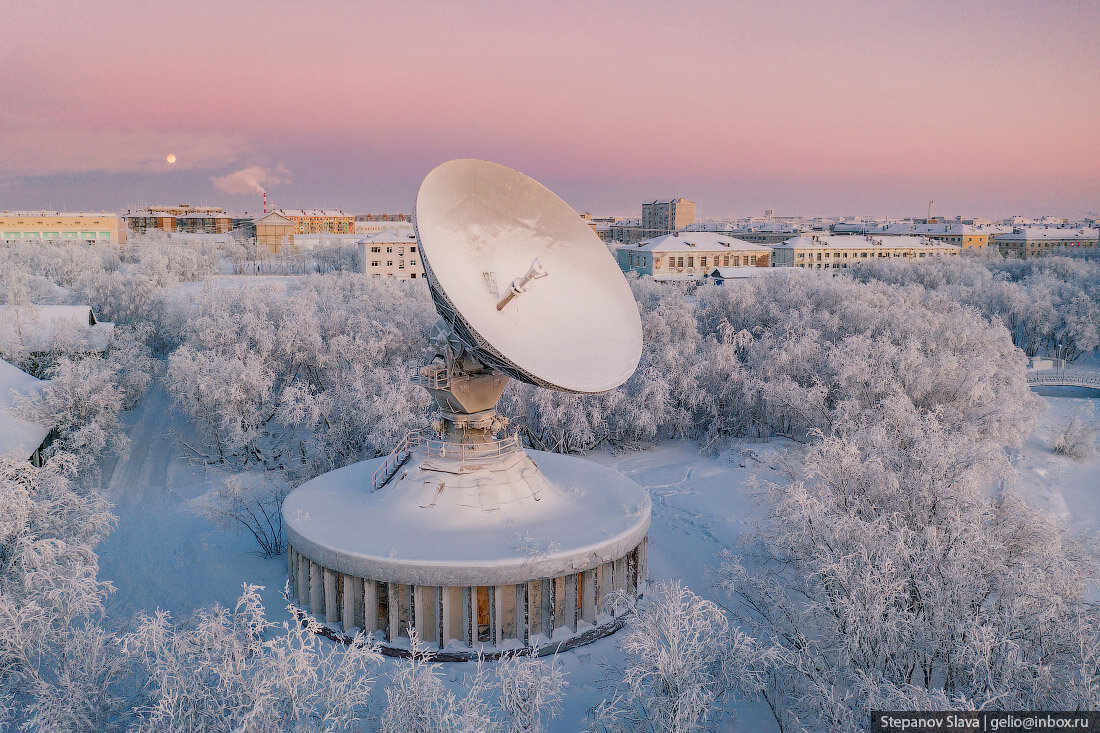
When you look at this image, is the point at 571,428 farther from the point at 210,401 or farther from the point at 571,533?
the point at 210,401

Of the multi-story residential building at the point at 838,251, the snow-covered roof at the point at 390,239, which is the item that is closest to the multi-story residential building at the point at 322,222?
the snow-covered roof at the point at 390,239

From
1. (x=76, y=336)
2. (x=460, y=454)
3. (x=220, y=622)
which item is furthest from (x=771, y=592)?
(x=76, y=336)

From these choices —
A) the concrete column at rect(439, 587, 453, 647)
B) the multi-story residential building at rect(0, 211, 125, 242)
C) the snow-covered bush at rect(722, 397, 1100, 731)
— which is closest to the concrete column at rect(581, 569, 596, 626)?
the concrete column at rect(439, 587, 453, 647)

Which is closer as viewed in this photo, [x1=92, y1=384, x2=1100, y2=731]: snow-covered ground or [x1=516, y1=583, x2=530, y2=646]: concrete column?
[x1=516, y1=583, x2=530, y2=646]: concrete column

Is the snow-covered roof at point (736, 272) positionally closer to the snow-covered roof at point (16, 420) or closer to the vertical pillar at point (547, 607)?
Result: the vertical pillar at point (547, 607)

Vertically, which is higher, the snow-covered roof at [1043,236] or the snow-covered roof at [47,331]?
the snow-covered roof at [1043,236]

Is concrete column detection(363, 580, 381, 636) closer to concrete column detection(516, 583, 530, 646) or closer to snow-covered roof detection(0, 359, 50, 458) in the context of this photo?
concrete column detection(516, 583, 530, 646)
